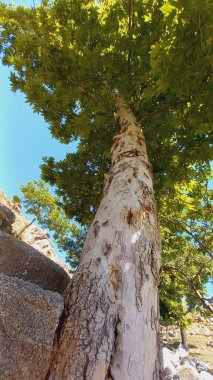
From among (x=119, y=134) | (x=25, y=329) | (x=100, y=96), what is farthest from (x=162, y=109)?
(x=25, y=329)

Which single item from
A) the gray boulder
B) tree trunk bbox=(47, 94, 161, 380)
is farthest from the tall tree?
the gray boulder

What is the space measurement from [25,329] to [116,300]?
652 mm

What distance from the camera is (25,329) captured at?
5.61 ft

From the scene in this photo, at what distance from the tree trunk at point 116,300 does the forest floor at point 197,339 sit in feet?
60.8

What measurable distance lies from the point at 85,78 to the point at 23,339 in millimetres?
4958

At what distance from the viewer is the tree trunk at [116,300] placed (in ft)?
5.46

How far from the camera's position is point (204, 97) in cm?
401

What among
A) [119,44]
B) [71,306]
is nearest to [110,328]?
[71,306]

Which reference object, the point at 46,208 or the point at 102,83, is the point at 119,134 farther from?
the point at 46,208

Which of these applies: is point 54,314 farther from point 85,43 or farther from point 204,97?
point 85,43

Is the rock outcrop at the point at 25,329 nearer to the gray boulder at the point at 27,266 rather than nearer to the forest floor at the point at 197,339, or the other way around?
the gray boulder at the point at 27,266

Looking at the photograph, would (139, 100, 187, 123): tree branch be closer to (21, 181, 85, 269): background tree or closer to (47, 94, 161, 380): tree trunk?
(47, 94, 161, 380): tree trunk

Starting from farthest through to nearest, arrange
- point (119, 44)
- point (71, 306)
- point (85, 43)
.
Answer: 1. point (85, 43)
2. point (119, 44)
3. point (71, 306)

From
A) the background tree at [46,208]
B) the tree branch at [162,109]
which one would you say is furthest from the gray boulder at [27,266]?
the background tree at [46,208]
